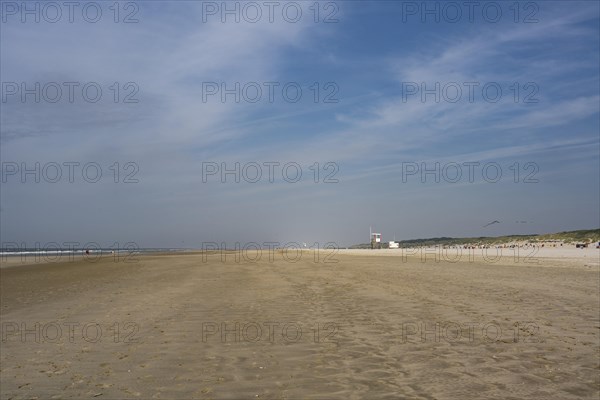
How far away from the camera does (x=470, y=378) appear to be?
747 centimetres

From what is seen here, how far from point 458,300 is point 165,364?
1071 cm

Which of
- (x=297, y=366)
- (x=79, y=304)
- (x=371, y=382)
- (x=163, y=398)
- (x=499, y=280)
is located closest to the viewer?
(x=163, y=398)

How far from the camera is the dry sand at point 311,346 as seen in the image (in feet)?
23.5

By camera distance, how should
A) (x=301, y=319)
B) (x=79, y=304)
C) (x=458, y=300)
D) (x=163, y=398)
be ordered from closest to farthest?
1. (x=163, y=398)
2. (x=301, y=319)
3. (x=458, y=300)
4. (x=79, y=304)

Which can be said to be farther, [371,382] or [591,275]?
[591,275]

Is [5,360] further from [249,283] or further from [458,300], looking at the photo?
[249,283]

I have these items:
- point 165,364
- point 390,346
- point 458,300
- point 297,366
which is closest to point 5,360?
point 165,364

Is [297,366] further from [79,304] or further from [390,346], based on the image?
[79,304]

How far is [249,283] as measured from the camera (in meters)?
23.4

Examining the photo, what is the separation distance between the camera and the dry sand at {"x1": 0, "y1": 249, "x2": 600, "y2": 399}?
718 cm

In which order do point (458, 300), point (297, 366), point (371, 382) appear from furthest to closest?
point (458, 300)
point (297, 366)
point (371, 382)

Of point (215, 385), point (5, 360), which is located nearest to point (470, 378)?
point (215, 385)

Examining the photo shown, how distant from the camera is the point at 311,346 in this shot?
9.71 metres

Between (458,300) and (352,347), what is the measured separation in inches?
303
